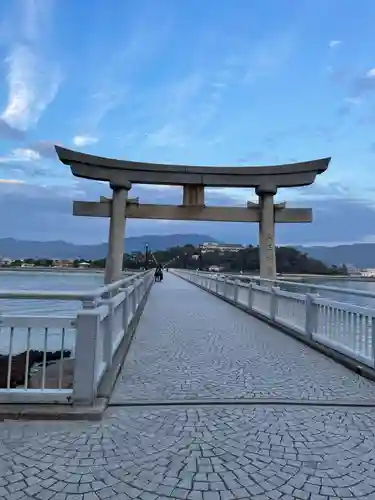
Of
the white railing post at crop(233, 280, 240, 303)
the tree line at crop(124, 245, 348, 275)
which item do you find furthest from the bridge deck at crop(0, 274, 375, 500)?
the tree line at crop(124, 245, 348, 275)

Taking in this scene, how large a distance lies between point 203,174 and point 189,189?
2.94 feet

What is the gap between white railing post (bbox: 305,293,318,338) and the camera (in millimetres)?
6848

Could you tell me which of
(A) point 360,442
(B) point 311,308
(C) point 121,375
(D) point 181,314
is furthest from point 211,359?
(D) point 181,314

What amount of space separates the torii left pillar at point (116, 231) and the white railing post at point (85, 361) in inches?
544

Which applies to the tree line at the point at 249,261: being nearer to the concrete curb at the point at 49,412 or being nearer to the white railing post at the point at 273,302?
the white railing post at the point at 273,302

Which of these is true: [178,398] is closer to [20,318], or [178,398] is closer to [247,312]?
[20,318]

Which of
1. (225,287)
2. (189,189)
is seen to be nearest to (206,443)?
(225,287)

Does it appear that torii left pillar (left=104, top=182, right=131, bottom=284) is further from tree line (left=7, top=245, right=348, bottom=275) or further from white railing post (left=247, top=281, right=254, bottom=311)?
tree line (left=7, top=245, right=348, bottom=275)

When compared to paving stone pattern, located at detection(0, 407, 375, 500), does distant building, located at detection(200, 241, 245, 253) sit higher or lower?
higher

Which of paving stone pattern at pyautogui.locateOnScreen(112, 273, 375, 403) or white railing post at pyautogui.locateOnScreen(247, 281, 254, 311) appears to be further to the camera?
white railing post at pyautogui.locateOnScreen(247, 281, 254, 311)

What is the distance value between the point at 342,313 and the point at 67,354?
799cm

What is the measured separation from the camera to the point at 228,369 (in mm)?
5145

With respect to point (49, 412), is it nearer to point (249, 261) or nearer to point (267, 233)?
point (267, 233)

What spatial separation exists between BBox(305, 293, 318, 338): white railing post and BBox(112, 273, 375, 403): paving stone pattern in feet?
0.94
